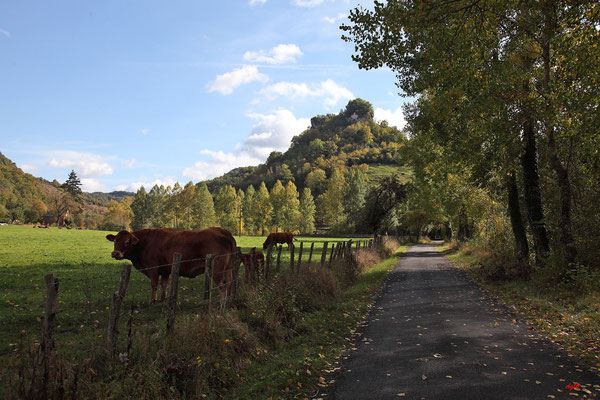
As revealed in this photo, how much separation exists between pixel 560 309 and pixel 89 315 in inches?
453

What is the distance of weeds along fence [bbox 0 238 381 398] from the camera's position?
426 centimetres

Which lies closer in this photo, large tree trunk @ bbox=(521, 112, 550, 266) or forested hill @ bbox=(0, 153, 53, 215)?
large tree trunk @ bbox=(521, 112, 550, 266)

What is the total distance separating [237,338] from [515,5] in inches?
409

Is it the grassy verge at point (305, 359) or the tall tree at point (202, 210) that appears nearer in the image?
the grassy verge at point (305, 359)

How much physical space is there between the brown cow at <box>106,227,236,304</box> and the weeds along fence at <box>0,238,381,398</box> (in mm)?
351

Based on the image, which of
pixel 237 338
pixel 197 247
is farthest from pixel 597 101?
pixel 197 247

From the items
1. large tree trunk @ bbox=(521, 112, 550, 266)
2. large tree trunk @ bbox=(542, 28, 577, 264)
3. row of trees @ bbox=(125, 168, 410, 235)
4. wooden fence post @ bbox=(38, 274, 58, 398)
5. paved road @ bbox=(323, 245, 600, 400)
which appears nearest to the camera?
wooden fence post @ bbox=(38, 274, 58, 398)

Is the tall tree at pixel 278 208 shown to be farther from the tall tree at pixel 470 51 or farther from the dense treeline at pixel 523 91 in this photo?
the tall tree at pixel 470 51

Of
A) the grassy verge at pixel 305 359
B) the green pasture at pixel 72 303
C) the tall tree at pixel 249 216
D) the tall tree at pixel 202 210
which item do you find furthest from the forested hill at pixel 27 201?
the grassy verge at pixel 305 359

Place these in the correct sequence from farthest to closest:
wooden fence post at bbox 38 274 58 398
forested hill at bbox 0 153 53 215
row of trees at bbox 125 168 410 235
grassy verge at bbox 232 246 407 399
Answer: forested hill at bbox 0 153 53 215 < row of trees at bbox 125 168 410 235 < grassy verge at bbox 232 246 407 399 < wooden fence post at bbox 38 274 58 398

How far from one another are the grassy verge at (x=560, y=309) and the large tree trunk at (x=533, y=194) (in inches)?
60.3

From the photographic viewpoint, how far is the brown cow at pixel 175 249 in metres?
10.8

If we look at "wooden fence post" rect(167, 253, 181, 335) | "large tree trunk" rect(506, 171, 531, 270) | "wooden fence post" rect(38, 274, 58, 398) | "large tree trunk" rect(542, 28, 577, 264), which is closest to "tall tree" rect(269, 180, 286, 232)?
"large tree trunk" rect(506, 171, 531, 270)

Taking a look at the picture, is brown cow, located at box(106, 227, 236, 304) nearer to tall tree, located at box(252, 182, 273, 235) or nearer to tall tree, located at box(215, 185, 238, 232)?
A: tall tree, located at box(252, 182, 273, 235)
